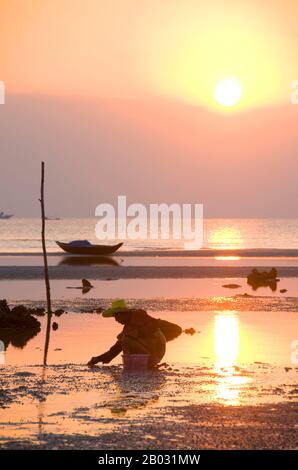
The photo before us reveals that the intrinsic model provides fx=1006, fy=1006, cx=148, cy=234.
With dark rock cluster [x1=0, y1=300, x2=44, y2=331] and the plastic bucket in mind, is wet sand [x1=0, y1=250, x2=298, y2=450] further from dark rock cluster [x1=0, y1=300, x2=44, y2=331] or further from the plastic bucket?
dark rock cluster [x1=0, y1=300, x2=44, y2=331]

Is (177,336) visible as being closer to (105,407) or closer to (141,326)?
(141,326)

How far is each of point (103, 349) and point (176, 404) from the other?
282 inches

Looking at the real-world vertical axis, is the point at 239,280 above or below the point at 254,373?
above

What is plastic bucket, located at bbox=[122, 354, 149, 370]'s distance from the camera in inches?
770

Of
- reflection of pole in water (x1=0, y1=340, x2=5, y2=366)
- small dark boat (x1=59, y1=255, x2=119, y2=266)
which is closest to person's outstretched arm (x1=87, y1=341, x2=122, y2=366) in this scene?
reflection of pole in water (x1=0, y1=340, x2=5, y2=366)

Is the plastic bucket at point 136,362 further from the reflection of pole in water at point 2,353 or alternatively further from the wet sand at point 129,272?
the wet sand at point 129,272

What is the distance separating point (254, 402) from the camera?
51.5 feet

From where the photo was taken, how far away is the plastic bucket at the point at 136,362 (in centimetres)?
1955

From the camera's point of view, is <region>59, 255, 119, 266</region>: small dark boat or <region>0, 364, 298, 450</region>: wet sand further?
<region>59, 255, 119, 266</region>: small dark boat

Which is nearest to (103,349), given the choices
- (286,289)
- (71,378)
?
(71,378)

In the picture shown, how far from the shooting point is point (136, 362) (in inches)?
771

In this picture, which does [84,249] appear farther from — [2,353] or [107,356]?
[107,356]

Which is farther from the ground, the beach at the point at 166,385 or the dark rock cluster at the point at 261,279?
the dark rock cluster at the point at 261,279

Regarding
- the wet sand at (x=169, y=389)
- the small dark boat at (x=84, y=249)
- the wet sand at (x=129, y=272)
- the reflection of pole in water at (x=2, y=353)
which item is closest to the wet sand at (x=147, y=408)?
the wet sand at (x=169, y=389)
